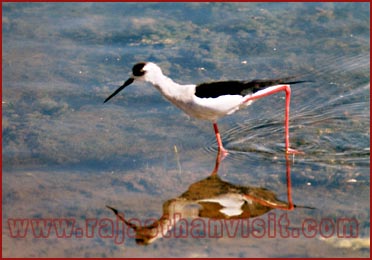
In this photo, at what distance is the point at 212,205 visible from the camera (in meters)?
6.38

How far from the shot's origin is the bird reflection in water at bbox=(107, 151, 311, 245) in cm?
612

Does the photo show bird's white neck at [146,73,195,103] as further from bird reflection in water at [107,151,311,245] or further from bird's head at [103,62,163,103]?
bird reflection in water at [107,151,311,245]

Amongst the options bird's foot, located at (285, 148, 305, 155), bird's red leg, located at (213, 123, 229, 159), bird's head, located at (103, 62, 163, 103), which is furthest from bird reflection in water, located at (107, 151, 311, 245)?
bird's head, located at (103, 62, 163, 103)

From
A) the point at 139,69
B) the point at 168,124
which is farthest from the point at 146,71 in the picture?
the point at 168,124

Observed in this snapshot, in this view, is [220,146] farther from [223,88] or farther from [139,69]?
[139,69]

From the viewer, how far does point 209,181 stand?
6.75 metres

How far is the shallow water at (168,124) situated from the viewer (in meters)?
6.12

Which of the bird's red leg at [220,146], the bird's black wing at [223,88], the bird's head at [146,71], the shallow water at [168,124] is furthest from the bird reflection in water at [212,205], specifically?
the bird's head at [146,71]

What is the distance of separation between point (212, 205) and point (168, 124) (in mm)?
1602

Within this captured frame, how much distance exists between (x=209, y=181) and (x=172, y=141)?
848 millimetres

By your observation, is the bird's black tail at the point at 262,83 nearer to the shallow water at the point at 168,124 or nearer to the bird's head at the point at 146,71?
the shallow water at the point at 168,124

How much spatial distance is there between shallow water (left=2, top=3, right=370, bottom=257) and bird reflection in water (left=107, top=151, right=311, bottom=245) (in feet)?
0.24

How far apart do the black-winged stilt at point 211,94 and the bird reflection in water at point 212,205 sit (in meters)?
0.61

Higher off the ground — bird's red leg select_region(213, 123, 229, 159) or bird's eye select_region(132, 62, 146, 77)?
bird's eye select_region(132, 62, 146, 77)
